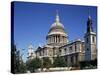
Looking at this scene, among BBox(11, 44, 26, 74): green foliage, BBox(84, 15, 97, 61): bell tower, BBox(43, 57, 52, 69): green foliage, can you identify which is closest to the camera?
BBox(11, 44, 26, 74): green foliage

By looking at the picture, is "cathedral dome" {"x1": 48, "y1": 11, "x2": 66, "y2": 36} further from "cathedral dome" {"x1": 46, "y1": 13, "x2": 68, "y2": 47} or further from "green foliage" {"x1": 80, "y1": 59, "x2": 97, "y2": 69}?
"green foliage" {"x1": 80, "y1": 59, "x2": 97, "y2": 69}

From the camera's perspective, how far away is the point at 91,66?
435 cm

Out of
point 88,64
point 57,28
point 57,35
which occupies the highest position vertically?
point 57,28

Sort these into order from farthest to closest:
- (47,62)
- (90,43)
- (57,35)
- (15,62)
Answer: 1. (90,43)
2. (57,35)
3. (47,62)
4. (15,62)

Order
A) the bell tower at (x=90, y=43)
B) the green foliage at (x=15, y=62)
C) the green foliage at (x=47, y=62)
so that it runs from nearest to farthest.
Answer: the green foliage at (x=15, y=62) → the green foliage at (x=47, y=62) → the bell tower at (x=90, y=43)

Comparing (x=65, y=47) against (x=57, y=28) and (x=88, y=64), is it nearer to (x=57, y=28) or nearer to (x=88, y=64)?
(x=57, y=28)

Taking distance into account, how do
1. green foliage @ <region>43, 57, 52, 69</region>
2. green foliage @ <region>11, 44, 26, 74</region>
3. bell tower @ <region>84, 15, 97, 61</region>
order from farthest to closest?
1. bell tower @ <region>84, 15, 97, 61</region>
2. green foliage @ <region>43, 57, 52, 69</region>
3. green foliage @ <region>11, 44, 26, 74</region>

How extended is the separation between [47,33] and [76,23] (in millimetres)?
592

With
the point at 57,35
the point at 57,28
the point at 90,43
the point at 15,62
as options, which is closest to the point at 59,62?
the point at 57,35

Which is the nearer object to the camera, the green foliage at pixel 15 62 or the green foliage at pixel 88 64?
the green foliage at pixel 15 62

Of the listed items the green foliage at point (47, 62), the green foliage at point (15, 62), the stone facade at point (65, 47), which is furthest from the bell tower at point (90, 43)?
the green foliage at point (15, 62)

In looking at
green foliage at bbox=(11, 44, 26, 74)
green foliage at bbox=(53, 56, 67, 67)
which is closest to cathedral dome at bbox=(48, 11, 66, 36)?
green foliage at bbox=(53, 56, 67, 67)

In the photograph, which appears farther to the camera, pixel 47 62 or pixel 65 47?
pixel 65 47

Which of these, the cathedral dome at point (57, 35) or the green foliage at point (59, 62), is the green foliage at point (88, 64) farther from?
the cathedral dome at point (57, 35)
